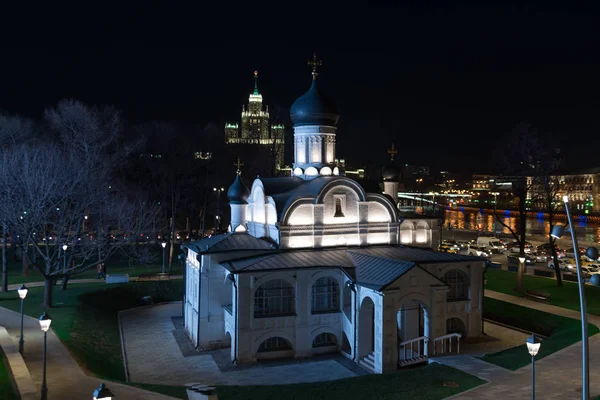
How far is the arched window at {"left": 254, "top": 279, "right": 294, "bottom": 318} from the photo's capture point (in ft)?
72.6

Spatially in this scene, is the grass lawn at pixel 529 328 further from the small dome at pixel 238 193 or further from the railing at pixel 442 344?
the small dome at pixel 238 193

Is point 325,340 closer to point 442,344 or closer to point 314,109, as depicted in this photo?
point 442,344

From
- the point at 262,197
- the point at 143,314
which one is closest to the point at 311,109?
the point at 262,197

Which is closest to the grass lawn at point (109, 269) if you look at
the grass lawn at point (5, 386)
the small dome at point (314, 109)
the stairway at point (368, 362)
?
the small dome at point (314, 109)

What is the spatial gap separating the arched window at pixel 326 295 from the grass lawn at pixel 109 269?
1774 centimetres

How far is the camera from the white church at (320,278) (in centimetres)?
2130

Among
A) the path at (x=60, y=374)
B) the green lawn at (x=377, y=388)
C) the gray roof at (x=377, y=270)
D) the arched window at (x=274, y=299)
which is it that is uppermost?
the gray roof at (x=377, y=270)

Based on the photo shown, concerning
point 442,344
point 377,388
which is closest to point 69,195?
point 377,388

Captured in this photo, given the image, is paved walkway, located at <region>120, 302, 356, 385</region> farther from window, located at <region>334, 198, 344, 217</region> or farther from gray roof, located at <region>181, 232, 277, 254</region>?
window, located at <region>334, 198, 344, 217</region>

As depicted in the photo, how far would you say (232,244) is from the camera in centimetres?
2448

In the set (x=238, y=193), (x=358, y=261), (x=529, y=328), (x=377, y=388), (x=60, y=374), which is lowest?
(x=529, y=328)

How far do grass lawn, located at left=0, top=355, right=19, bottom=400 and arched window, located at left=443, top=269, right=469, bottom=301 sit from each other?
1755cm

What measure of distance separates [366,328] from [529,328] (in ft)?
32.1

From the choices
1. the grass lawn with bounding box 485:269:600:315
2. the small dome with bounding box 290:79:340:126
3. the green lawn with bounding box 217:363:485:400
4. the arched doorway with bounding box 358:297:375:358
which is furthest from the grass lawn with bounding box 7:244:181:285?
the green lawn with bounding box 217:363:485:400
